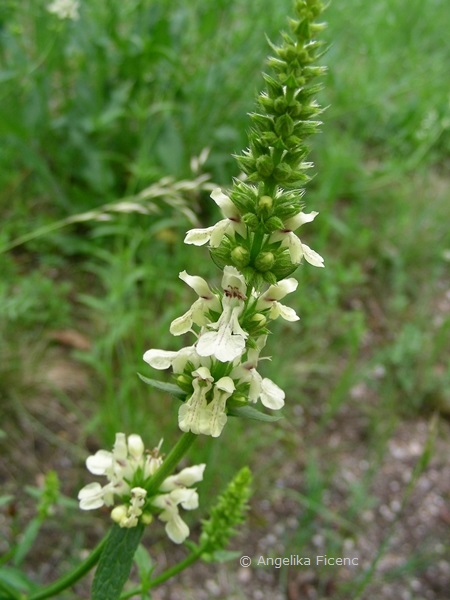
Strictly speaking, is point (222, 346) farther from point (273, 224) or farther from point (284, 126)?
point (284, 126)

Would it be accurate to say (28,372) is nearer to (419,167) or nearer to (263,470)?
(263,470)

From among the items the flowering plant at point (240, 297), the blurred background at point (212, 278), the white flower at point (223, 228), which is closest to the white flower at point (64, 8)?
the blurred background at point (212, 278)

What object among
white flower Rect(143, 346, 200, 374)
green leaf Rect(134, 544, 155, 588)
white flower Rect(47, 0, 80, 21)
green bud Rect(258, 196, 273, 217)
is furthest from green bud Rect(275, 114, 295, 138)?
white flower Rect(47, 0, 80, 21)

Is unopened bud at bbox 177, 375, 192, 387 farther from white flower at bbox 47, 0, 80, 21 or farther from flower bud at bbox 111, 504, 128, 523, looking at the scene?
white flower at bbox 47, 0, 80, 21

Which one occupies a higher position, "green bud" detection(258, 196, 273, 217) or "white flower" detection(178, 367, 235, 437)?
"green bud" detection(258, 196, 273, 217)

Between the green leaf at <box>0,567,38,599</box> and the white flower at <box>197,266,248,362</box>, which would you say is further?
the green leaf at <box>0,567,38,599</box>

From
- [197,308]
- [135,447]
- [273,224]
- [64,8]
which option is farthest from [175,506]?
[64,8]
